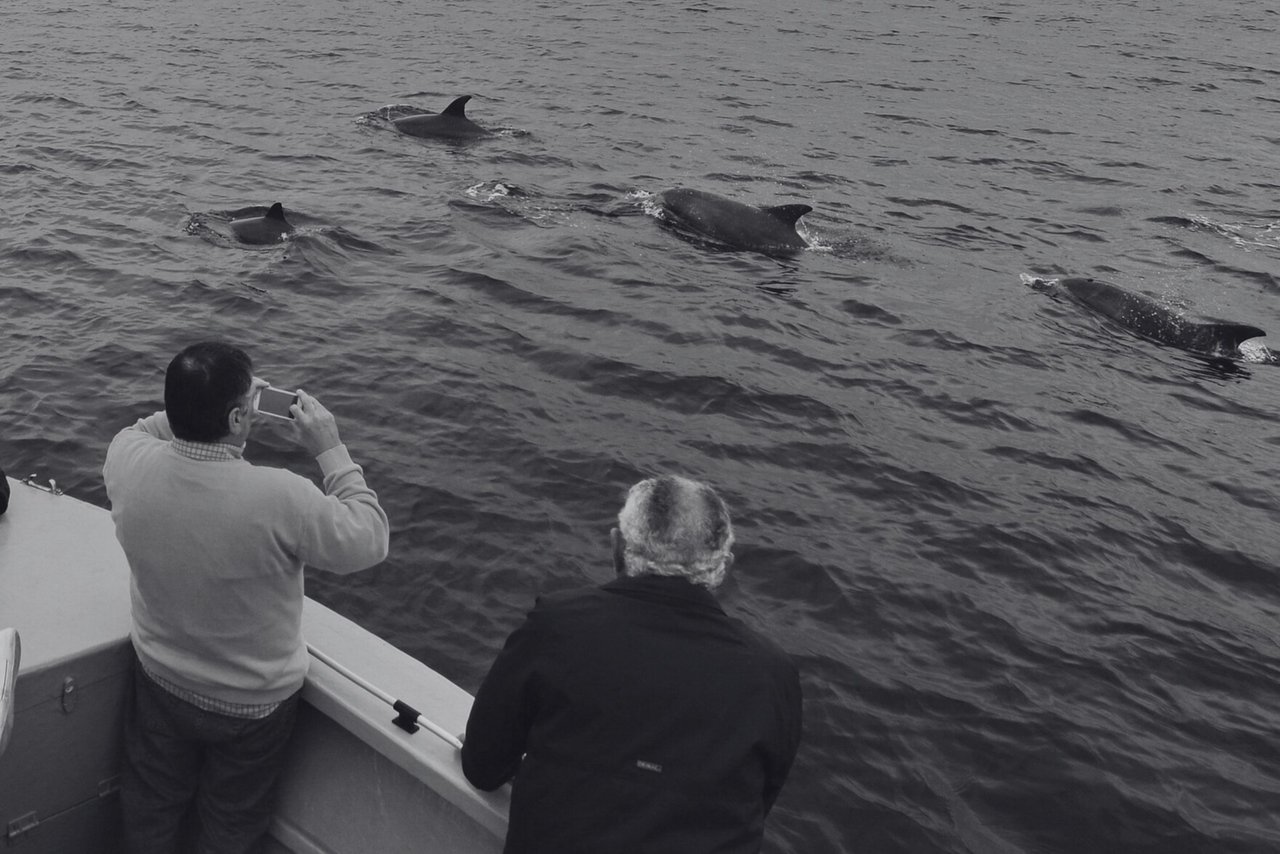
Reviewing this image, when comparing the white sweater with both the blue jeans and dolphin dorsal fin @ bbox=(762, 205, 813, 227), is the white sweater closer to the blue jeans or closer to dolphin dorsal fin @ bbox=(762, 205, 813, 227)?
the blue jeans

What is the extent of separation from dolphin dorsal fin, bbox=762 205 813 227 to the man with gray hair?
46.7 ft

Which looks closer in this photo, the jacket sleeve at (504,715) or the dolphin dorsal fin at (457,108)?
the jacket sleeve at (504,715)

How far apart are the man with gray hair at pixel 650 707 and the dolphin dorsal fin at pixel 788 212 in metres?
14.2

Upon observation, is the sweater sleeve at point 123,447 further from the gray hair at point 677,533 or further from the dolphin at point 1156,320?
the dolphin at point 1156,320

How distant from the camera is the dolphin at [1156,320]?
15.2 meters

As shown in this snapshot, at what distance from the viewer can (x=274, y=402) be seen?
4.43 metres

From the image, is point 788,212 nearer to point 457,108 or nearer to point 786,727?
point 457,108

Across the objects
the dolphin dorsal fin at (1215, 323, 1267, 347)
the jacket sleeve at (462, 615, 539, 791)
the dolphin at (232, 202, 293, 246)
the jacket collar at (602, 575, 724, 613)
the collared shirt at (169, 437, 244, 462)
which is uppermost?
the jacket collar at (602, 575, 724, 613)

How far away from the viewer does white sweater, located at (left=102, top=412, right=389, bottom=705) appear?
432cm

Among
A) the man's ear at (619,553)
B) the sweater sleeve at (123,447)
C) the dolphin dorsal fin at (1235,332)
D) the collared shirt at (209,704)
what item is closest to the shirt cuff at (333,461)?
the sweater sleeve at (123,447)

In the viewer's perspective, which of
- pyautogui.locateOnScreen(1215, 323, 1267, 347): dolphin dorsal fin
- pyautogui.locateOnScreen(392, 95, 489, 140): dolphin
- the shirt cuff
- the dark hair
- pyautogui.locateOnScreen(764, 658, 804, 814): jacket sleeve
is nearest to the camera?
pyautogui.locateOnScreen(764, 658, 804, 814): jacket sleeve

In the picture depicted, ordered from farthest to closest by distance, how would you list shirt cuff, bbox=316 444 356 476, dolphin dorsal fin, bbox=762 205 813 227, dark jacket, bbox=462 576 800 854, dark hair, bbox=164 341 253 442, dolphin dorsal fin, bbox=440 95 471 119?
dolphin dorsal fin, bbox=440 95 471 119, dolphin dorsal fin, bbox=762 205 813 227, shirt cuff, bbox=316 444 356 476, dark hair, bbox=164 341 253 442, dark jacket, bbox=462 576 800 854

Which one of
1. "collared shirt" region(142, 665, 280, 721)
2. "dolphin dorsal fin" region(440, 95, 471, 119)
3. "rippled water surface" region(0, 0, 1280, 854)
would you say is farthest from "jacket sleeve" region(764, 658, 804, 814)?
"dolphin dorsal fin" region(440, 95, 471, 119)

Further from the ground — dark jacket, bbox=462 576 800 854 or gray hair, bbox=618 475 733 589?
gray hair, bbox=618 475 733 589
